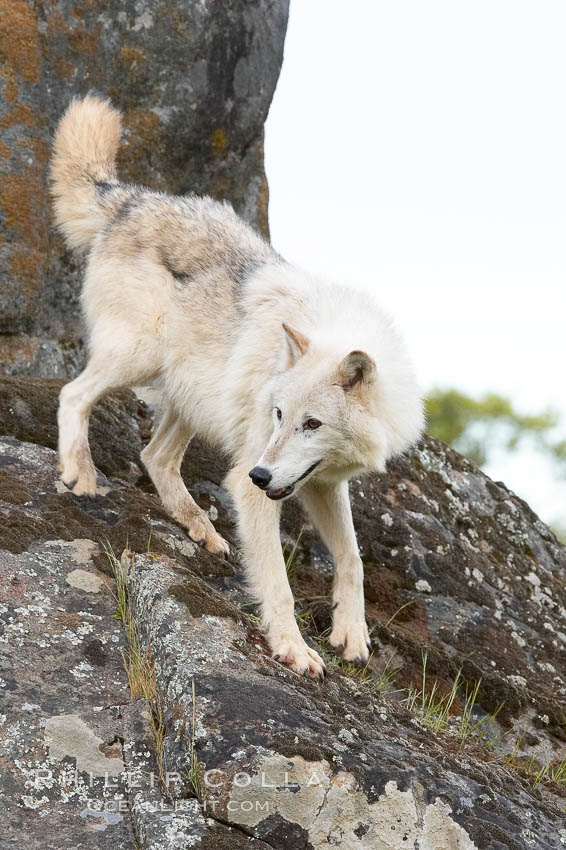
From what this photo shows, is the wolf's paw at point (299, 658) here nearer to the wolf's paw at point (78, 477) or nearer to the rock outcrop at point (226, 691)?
the rock outcrop at point (226, 691)

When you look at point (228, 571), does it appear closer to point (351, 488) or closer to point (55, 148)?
point (351, 488)

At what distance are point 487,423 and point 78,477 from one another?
81.1 ft

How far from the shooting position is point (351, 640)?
199 inches

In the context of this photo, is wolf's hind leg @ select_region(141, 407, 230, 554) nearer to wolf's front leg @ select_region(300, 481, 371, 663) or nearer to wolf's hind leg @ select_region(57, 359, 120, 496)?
wolf's hind leg @ select_region(57, 359, 120, 496)

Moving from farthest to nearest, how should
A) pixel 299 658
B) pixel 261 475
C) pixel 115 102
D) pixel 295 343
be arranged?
pixel 115 102
pixel 295 343
pixel 261 475
pixel 299 658

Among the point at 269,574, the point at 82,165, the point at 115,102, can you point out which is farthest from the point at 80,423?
the point at 115,102

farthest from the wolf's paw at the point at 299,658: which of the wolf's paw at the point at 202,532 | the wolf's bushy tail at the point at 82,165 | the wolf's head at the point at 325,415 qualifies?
the wolf's bushy tail at the point at 82,165

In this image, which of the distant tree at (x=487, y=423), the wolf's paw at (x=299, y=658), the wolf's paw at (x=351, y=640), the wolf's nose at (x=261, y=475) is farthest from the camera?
the distant tree at (x=487, y=423)

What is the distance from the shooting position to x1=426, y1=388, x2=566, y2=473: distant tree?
28062 mm

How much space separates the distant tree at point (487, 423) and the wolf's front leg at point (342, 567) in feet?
74.3

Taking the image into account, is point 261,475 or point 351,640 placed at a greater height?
point 261,475

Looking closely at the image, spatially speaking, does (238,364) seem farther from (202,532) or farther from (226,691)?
(226,691)

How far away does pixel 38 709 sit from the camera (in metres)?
3.44

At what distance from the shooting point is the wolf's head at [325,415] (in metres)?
4.67
